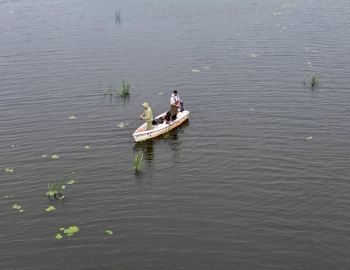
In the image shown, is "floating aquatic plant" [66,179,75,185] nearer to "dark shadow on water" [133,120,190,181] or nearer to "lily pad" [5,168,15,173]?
"dark shadow on water" [133,120,190,181]

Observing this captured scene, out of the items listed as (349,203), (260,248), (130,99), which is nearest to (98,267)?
(260,248)

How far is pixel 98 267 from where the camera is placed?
2234 cm

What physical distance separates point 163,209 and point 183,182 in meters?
3.21

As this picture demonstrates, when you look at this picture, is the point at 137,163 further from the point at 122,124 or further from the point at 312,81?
the point at 312,81

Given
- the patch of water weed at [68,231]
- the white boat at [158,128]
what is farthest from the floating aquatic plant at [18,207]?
the white boat at [158,128]

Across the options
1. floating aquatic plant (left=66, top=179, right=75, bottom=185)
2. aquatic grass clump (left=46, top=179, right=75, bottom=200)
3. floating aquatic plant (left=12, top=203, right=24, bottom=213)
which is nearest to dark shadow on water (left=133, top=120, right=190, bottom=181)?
floating aquatic plant (left=66, top=179, right=75, bottom=185)

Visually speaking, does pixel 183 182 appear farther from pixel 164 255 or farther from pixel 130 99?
pixel 130 99

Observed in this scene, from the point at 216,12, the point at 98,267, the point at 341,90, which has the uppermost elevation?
the point at 216,12

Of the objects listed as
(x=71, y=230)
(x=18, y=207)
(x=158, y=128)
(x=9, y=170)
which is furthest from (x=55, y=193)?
(x=158, y=128)

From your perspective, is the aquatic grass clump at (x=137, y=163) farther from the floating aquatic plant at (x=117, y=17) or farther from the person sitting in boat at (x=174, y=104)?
the floating aquatic plant at (x=117, y=17)

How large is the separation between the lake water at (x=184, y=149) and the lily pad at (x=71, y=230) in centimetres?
43

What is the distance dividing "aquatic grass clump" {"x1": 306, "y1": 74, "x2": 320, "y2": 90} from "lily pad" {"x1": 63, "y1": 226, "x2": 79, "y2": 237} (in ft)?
92.2

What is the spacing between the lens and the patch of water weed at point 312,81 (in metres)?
44.1

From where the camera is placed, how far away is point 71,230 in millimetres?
24859
